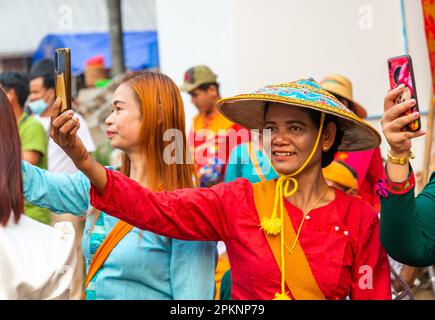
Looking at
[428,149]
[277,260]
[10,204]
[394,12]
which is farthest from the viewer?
[394,12]

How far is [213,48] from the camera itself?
7.80 meters

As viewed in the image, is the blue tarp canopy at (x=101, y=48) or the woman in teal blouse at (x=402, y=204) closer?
the woman in teal blouse at (x=402, y=204)

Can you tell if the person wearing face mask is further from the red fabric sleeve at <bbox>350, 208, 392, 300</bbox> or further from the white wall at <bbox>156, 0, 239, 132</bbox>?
the red fabric sleeve at <bbox>350, 208, 392, 300</bbox>

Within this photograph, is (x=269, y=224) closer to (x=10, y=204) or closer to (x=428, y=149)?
(x=10, y=204)

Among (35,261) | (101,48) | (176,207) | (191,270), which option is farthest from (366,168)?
(101,48)

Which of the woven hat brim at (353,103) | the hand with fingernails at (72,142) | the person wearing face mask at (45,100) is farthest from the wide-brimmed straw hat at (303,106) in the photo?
the person wearing face mask at (45,100)

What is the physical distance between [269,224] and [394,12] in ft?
13.2

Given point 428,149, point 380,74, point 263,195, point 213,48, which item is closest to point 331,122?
point 263,195

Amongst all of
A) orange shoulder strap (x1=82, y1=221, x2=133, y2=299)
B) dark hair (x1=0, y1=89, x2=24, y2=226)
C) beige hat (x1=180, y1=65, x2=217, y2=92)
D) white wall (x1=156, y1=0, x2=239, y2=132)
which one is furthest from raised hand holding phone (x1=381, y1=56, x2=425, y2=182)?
white wall (x1=156, y1=0, x2=239, y2=132)

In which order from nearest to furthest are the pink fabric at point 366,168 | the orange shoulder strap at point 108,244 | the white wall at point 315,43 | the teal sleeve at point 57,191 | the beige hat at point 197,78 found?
the orange shoulder strap at point 108,244 < the teal sleeve at point 57,191 < the pink fabric at point 366,168 < the white wall at point 315,43 < the beige hat at point 197,78

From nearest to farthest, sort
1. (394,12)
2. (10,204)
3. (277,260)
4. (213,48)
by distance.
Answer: (277,260), (10,204), (394,12), (213,48)

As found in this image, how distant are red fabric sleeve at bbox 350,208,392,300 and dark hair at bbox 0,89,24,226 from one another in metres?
1.35

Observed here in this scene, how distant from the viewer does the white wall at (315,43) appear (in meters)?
6.73

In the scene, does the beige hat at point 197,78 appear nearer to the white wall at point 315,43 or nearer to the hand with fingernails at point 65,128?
the white wall at point 315,43
